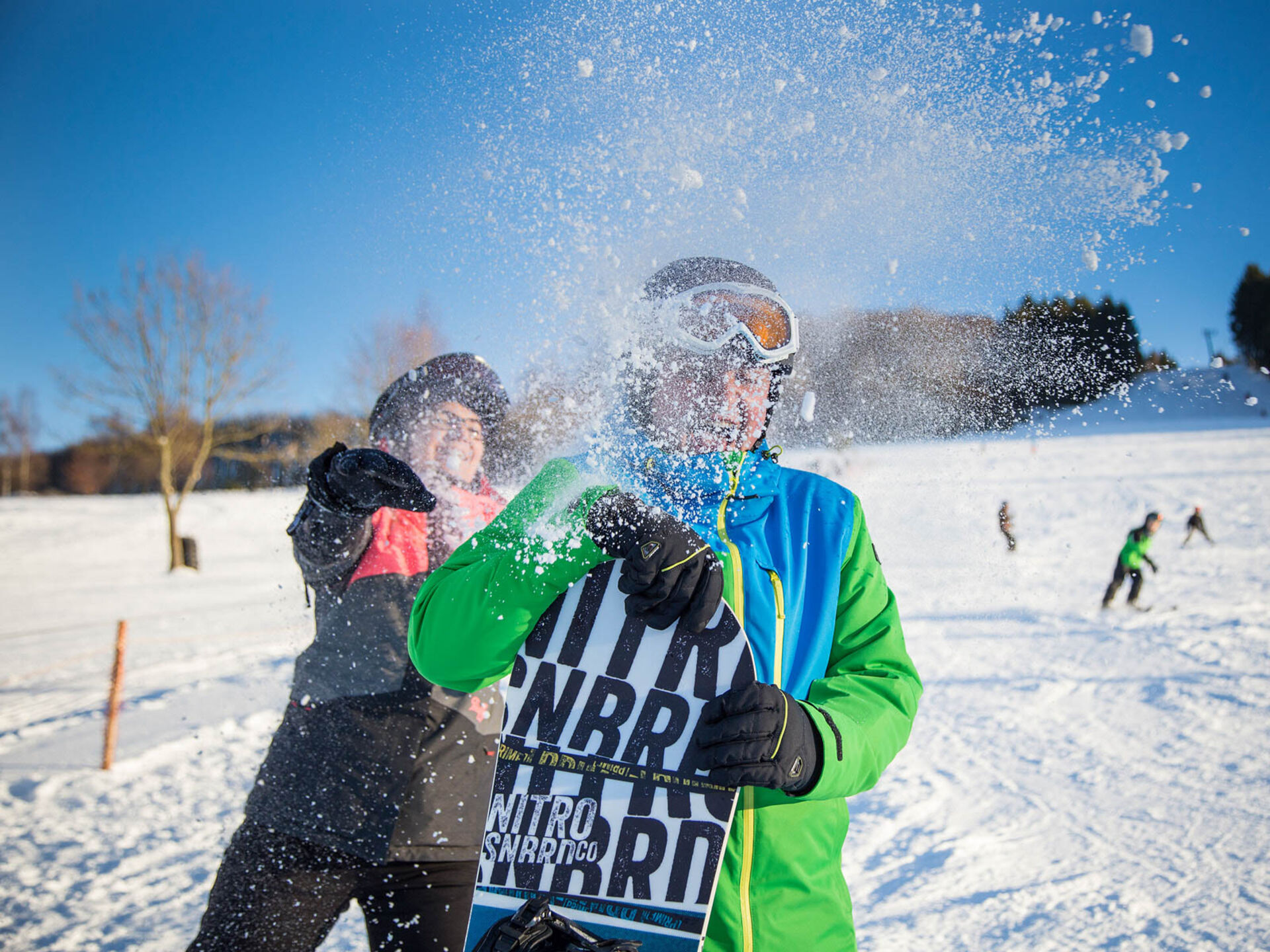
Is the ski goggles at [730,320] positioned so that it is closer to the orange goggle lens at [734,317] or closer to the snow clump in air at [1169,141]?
the orange goggle lens at [734,317]

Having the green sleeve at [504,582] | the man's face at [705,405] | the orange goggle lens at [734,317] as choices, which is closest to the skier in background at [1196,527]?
the orange goggle lens at [734,317]

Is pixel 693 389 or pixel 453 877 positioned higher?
pixel 693 389

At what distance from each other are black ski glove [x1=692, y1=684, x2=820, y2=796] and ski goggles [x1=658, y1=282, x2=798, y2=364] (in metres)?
0.75

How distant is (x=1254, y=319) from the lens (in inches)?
660

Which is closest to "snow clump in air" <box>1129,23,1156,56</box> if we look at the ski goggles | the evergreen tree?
the ski goggles

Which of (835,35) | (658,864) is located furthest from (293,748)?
(835,35)

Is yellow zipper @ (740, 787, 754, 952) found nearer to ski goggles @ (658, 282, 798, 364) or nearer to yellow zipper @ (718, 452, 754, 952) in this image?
yellow zipper @ (718, 452, 754, 952)

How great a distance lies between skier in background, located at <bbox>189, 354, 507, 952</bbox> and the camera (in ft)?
5.69

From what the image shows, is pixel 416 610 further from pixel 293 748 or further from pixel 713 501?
pixel 293 748

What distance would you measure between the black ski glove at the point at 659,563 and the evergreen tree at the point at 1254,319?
2091 centimetres

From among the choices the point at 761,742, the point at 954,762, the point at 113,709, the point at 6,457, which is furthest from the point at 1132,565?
the point at 6,457

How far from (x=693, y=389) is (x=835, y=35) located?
1.06 meters

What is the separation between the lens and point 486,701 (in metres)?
2.01

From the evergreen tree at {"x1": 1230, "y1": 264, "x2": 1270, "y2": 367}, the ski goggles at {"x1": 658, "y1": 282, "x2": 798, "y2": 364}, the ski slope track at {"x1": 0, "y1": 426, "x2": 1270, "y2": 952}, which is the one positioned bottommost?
the ski slope track at {"x1": 0, "y1": 426, "x2": 1270, "y2": 952}
